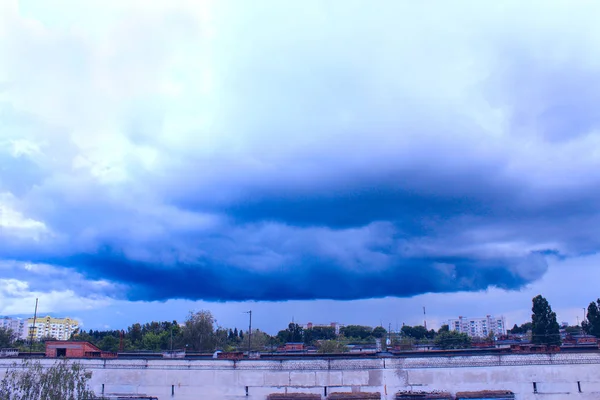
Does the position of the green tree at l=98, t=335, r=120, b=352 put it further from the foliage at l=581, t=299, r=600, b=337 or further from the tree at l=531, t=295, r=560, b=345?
the foliage at l=581, t=299, r=600, b=337

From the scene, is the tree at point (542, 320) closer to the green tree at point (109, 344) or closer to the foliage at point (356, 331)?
the green tree at point (109, 344)

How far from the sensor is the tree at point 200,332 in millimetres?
80812

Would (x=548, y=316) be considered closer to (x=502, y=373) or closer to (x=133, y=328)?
(x=502, y=373)

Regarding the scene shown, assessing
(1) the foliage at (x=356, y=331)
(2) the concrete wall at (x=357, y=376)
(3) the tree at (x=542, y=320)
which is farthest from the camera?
(1) the foliage at (x=356, y=331)

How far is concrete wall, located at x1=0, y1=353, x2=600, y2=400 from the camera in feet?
119

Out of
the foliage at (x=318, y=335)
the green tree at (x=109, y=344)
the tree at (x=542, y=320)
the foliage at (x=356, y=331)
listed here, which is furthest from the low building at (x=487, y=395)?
the foliage at (x=356, y=331)

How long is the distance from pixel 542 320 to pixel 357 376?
149ft

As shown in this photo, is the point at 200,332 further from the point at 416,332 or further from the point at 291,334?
the point at 416,332

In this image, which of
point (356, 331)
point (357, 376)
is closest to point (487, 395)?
point (357, 376)

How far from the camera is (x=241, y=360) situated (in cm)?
3819

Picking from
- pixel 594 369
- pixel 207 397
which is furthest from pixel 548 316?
pixel 207 397

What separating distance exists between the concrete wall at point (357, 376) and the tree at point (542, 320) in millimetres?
35653

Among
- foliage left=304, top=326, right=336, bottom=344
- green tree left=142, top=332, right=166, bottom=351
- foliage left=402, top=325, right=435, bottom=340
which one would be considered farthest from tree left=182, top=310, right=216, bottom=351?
foliage left=402, top=325, right=435, bottom=340

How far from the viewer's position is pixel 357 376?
37.0m
